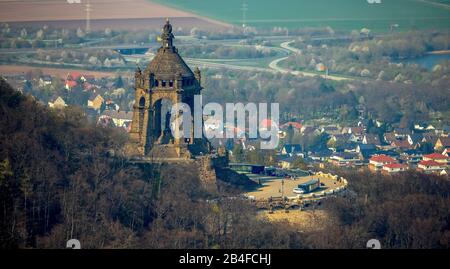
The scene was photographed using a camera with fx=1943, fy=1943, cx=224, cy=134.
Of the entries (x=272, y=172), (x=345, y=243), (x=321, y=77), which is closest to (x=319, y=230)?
(x=345, y=243)

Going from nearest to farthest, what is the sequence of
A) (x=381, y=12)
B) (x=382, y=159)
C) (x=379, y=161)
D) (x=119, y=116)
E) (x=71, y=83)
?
(x=379, y=161) → (x=382, y=159) → (x=119, y=116) → (x=71, y=83) → (x=381, y=12)

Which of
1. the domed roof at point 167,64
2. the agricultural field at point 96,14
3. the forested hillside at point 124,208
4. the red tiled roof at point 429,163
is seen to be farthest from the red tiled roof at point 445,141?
the domed roof at point 167,64

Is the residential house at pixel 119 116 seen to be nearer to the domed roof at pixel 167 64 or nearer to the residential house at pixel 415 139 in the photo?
the residential house at pixel 415 139

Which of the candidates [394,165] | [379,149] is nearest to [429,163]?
[394,165]

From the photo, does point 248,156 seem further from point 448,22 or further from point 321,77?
point 448,22

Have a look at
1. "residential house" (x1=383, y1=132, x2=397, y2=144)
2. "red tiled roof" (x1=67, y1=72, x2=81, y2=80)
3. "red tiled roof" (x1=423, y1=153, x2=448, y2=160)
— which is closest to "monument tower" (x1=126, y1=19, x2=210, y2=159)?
"red tiled roof" (x1=423, y1=153, x2=448, y2=160)

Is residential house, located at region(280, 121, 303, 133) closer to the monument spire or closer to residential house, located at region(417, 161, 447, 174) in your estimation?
residential house, located at region(417, 161, 447, 174)

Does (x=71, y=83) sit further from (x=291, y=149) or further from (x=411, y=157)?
(x=411, y=157)
